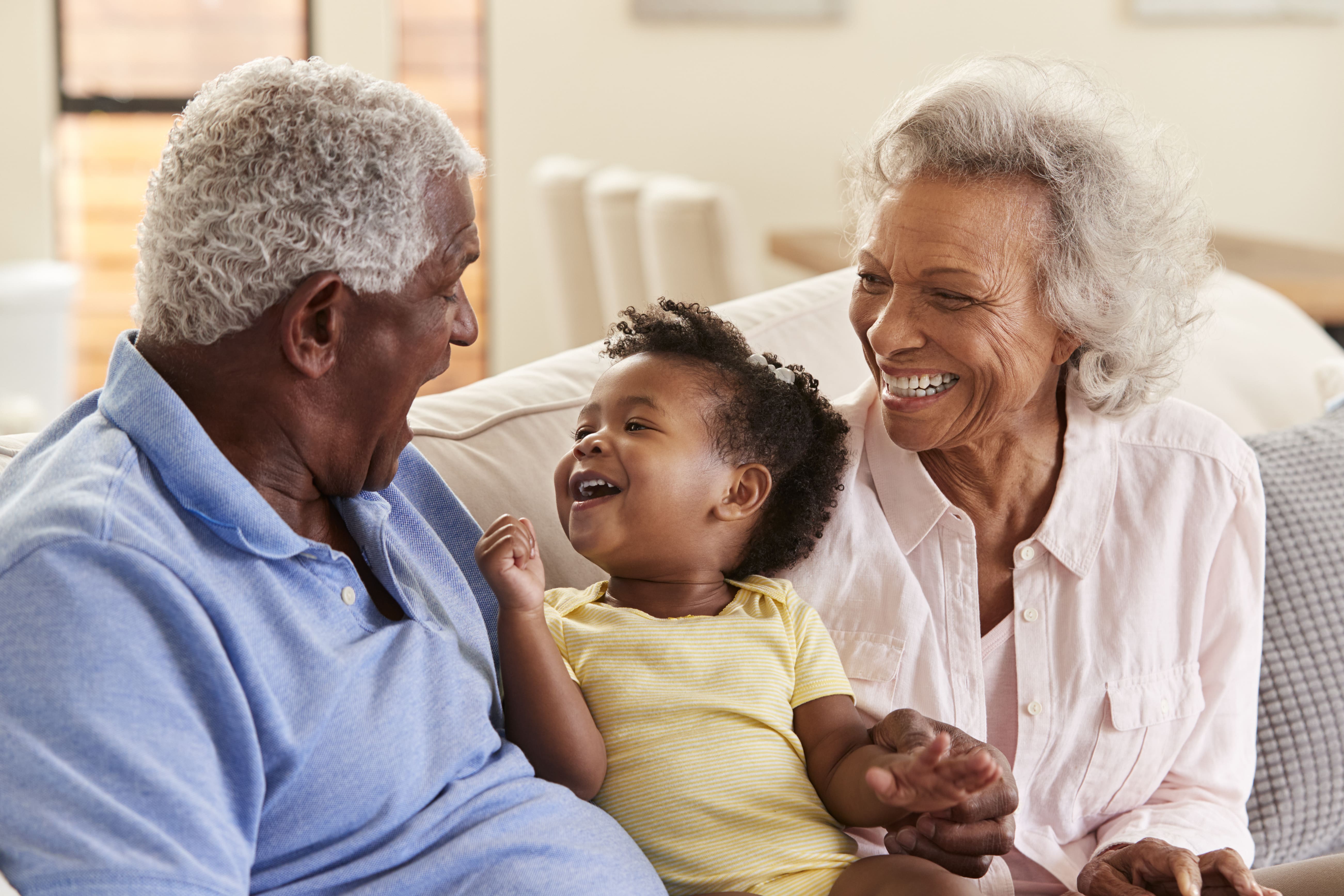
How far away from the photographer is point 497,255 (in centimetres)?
511

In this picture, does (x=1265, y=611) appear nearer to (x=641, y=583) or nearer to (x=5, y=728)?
(x=641, y=583)

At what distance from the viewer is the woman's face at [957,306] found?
4.63ft

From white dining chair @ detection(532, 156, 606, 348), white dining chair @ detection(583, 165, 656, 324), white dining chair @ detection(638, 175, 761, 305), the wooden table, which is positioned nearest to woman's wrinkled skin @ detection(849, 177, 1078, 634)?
the wooden table

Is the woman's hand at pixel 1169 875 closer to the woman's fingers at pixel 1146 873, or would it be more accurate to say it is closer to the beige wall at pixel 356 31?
the woman's fingers at pixel 1146 873

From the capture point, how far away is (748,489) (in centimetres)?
143

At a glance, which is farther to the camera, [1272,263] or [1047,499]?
[1272,263]

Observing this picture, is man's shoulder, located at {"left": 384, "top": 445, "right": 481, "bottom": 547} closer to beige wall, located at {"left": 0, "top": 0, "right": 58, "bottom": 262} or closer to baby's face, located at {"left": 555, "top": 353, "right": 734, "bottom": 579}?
baby's face, located at {"left": 555, "top": 353, "right": 734, "bottom": 579}

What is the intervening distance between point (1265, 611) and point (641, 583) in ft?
2.76

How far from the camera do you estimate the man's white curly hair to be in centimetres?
99

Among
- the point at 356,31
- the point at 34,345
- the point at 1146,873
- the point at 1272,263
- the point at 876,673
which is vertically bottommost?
the point at 34,345

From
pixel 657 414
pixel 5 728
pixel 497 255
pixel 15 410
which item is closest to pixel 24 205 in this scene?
pixel 15 410

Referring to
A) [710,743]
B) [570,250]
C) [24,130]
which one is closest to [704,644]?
[710,743]

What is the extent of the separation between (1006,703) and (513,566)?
614 mm

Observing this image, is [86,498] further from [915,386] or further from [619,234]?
[619,234]
